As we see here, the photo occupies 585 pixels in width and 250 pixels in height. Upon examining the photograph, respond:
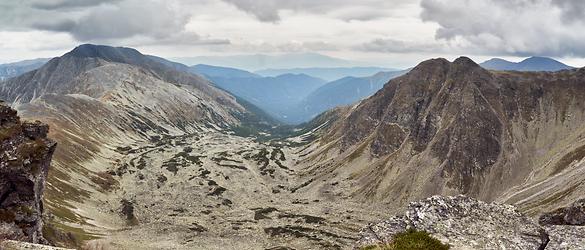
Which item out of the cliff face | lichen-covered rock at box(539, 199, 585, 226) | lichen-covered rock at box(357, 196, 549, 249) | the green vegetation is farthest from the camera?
the cliff face

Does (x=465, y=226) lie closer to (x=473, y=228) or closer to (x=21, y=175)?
(x=473, y=228)

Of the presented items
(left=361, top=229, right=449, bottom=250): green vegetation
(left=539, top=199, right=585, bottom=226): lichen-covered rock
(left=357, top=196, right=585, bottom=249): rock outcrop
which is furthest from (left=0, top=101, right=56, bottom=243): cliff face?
(left=539, top=199, right=585, bottom=226): lichen-covered rock

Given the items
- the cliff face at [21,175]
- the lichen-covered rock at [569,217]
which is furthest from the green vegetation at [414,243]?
the cliff face at [21,175]

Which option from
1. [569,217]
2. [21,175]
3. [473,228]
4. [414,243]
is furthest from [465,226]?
[21,175]

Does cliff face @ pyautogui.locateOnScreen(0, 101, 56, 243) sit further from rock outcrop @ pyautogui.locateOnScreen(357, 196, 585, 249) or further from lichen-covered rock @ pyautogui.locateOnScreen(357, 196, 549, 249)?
rock outcrop @ pyautogui.locateOnScreen(357, 196, 585, 249)

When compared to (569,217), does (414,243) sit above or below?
above

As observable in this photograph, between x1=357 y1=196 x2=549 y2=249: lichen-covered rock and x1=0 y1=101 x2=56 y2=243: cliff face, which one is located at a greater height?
x1=357 y1=196 x2=549 y2=249: lichen-covered rock

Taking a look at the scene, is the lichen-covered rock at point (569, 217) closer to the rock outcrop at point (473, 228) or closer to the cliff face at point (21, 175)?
the rock outcrop at point (473, 228)
